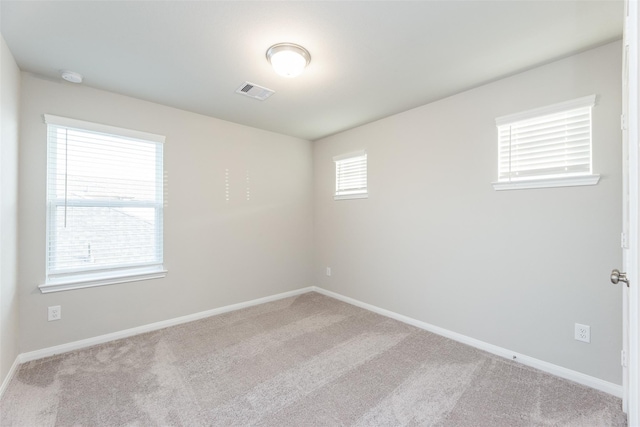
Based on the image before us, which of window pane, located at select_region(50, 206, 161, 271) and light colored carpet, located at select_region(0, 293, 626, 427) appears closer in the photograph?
light colored carpet, located at select_region(0, 293, 626, 427)

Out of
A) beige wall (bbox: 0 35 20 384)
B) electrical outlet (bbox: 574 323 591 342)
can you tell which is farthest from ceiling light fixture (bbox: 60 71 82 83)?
electrical outlet (bbox: 574 323 591 342)

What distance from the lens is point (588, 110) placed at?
2.05 metres

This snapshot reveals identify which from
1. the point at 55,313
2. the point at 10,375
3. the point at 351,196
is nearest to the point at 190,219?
the point at 55,313

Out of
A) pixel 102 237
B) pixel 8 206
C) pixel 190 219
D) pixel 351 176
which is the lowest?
pixel 102 237

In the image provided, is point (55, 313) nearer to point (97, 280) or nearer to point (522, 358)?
point (97, 280)

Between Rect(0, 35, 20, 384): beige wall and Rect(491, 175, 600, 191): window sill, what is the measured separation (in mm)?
3751

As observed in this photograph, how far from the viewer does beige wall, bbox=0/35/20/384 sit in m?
1.94

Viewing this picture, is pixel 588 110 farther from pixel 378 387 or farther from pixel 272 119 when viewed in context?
pixel 272 119

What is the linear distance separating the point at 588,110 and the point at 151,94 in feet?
12.1

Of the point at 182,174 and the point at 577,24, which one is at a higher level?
the point at 577,24

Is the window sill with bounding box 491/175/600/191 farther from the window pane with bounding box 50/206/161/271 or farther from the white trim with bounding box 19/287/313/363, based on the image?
the window pane with bounding box 50/206/161/271

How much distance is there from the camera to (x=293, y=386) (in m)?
2.05

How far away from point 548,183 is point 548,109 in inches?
22.5

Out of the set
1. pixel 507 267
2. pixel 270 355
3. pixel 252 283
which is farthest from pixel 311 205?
pixel 507 267
